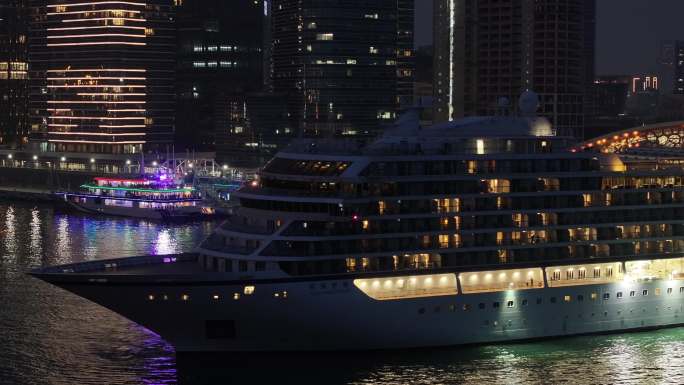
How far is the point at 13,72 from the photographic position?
18125 cm

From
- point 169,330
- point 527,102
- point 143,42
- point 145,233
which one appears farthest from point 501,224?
point 143,42

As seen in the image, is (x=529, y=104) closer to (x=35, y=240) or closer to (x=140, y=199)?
(x=35, y=240)

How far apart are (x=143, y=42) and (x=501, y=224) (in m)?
114

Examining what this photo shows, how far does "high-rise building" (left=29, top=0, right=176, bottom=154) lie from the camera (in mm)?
156875

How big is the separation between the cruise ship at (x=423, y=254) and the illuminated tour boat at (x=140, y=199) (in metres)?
64.2

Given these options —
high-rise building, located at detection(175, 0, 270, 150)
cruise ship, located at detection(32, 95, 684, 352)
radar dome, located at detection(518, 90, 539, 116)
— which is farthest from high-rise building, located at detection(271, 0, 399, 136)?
cruise ship, located at detection(32, 95, 684, 352)

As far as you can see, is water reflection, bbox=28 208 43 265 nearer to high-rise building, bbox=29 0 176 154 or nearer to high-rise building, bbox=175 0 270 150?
high-rise building, bbox=29 0 176 154

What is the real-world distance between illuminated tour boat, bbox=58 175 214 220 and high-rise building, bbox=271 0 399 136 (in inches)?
1004

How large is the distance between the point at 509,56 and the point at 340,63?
893 inches

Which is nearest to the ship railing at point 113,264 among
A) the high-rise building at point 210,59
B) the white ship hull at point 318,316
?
the white ship hull at point 318,316

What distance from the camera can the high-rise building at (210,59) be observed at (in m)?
181

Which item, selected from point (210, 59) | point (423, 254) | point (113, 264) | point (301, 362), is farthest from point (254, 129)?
point (301, 362)

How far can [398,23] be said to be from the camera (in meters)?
161

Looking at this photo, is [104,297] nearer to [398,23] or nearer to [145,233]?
[145,233]
